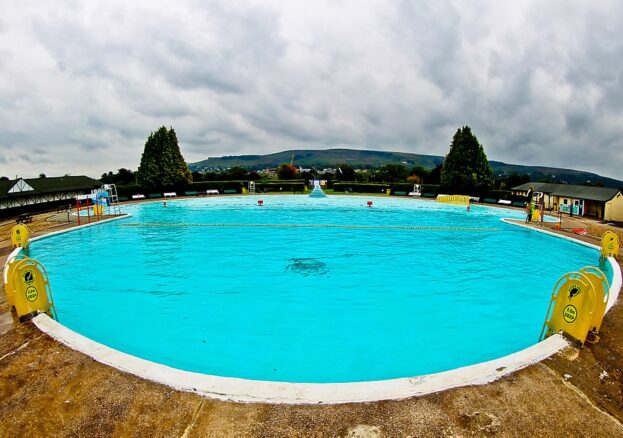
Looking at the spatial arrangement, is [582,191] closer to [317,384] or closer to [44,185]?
[317,384]

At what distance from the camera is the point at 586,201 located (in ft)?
96.1

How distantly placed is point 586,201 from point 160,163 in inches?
2054

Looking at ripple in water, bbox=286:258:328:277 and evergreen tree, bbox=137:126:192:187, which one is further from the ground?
evergreen tree, bbox=137:126:192:187

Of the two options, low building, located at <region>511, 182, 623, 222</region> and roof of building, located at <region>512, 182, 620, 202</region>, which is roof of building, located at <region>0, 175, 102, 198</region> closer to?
low building, located at <region>511, 182, 623, 222</region>

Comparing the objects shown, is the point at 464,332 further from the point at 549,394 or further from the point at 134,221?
the point at 134,221

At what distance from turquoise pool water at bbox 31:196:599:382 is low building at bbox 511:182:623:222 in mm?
8266

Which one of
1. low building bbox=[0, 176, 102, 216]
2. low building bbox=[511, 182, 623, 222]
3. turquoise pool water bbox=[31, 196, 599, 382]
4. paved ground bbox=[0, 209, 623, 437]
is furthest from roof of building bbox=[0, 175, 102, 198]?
low building bbox=[511, 182, 623, 222]

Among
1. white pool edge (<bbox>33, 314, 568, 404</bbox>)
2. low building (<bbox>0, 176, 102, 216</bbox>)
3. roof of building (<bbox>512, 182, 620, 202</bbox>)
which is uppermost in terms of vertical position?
low building (<bbox>0, 176, 102, 216</bbox>)

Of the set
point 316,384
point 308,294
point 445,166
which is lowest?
point 308,294

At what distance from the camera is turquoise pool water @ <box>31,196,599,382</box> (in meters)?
8.33

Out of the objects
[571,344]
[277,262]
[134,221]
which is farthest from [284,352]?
[134,221]

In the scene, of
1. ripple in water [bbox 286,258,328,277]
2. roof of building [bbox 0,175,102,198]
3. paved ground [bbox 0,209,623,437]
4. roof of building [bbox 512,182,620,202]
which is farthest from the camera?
roof of building [bbox 0,175,102,198]

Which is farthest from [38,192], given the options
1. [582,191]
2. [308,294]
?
[582,191]

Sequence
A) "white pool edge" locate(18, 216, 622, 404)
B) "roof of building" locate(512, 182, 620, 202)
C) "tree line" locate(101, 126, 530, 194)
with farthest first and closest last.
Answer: "tree line" locate(101, 126, 530, 194) → "roof of building" locate(512, 182, 620, 202) → "white pool edge" locate(18, 216, 622, 404)
